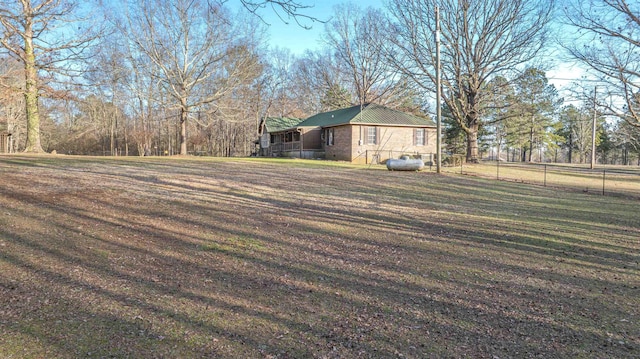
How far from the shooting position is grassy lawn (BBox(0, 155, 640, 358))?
135 inches

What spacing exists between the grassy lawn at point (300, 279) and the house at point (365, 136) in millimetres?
20860

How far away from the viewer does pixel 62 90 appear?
1750 centimetres

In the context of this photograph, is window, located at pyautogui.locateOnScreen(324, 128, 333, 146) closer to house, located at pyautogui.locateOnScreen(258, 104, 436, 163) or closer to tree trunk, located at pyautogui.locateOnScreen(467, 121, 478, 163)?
house, located at pyautogui.locateOnScreen(258, 104, 436, 163)

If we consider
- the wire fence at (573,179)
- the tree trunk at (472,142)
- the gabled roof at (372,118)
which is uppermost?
the gabled roof at (372,118)

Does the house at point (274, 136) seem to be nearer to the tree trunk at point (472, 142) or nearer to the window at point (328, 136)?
the window at point (328, 136)

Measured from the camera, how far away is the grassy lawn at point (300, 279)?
11.2 ft

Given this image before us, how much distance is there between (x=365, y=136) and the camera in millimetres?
30688

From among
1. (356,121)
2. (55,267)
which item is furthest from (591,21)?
(55,267)

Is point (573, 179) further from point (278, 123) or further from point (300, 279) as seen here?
point (278, 123)

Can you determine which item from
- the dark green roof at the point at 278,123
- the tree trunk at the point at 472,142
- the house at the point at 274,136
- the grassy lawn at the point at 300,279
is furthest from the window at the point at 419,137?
the grassy lawn at the point at 300,279

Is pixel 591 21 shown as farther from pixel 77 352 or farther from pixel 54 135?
pixel 54 135

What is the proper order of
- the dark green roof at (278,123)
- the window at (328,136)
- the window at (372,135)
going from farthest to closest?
the dark green roof at (278,123), the window at (328,136), the window at (372,135)

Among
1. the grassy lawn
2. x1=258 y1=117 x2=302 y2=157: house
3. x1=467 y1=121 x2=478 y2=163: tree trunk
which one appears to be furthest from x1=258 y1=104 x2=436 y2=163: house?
the grassy lawn

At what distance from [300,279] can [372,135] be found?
2677cm
